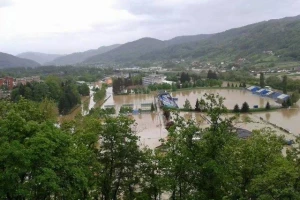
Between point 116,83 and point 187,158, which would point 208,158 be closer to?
point 187,158

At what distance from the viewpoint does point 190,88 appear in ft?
121

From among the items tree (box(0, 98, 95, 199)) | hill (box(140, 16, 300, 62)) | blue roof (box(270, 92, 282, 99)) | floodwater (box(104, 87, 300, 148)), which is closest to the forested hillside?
tree (box(0, 98, 95, 199))

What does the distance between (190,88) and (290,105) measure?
1386cm

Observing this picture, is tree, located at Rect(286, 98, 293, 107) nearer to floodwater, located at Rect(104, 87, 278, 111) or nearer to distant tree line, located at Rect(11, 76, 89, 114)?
floodwater, located at Rect(104, 87, 278, 111)

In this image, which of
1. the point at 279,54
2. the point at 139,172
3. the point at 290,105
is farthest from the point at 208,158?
the point at 279,54

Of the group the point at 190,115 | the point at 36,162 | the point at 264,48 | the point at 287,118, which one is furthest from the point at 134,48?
the point at 36,162

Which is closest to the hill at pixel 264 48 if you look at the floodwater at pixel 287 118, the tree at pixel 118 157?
the floodwater at pixel 287 118

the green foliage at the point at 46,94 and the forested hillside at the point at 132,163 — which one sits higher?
the forested hillside at the point at 132,163

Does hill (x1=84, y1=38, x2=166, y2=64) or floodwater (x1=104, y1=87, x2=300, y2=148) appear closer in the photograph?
floodwater (x1=104, y1=87, x2=300, y2=148)

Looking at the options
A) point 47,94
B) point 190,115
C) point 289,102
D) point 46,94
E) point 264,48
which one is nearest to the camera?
point 190,115

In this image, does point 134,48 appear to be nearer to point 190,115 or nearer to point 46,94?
point 46,94

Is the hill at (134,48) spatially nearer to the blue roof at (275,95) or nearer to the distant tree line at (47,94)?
the distant tree line at (47,94)

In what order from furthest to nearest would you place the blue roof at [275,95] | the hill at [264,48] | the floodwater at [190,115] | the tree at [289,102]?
the hill at [264,48]
the blue roof at [275,95]
the tree at [289,102]
the floodwater at [190,115]

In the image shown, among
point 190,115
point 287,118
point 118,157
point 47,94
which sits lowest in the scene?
point 287,118
